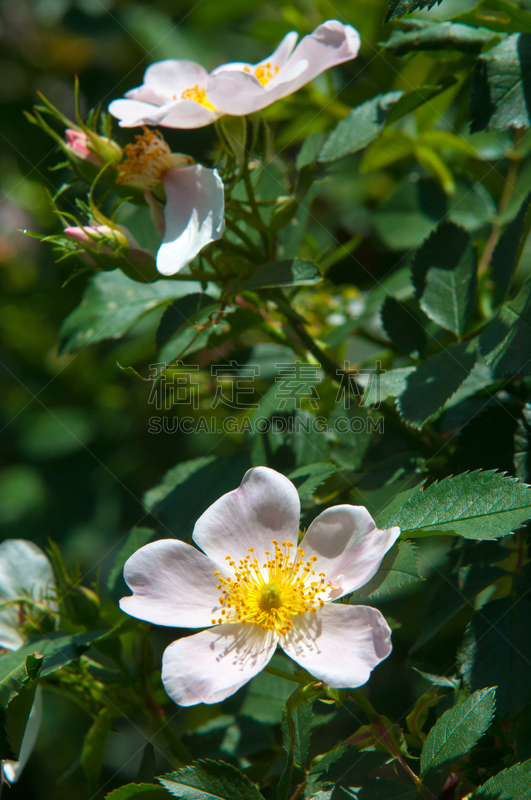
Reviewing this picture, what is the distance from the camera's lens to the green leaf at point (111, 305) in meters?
1.05

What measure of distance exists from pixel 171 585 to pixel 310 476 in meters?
0.21

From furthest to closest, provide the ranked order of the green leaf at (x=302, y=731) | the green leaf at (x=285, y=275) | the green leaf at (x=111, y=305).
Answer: the green leaf at (x=111, y=305), the green leaf at (x=285, y=275), the green leaf at (x=302, y=731)

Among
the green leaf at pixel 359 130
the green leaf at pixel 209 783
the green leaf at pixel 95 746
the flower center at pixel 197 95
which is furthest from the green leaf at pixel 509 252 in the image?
the green leaf at pixel 95 746

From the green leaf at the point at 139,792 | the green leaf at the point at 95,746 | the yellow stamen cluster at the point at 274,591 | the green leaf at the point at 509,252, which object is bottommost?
the green leaf at the point at 95,746

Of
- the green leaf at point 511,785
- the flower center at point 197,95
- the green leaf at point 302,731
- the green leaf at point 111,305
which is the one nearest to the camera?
the green leaf at point 511,785

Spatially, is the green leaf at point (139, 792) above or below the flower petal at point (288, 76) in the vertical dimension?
below

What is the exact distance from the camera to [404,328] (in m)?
0.91

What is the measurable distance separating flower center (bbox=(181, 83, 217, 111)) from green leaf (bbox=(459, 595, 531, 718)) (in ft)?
2.45

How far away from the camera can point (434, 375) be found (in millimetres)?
803

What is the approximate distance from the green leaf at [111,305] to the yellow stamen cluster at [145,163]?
22cm

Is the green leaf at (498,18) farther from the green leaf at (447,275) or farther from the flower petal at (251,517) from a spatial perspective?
the flower petal at (251,517)

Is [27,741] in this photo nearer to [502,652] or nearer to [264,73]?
[502,652]

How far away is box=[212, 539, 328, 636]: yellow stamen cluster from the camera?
0.70 meters

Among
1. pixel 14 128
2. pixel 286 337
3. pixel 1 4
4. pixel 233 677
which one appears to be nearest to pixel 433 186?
pixel 286 337
